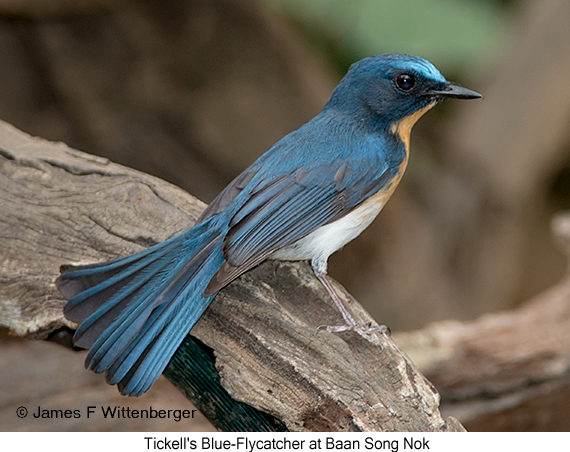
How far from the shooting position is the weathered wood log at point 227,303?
233cm

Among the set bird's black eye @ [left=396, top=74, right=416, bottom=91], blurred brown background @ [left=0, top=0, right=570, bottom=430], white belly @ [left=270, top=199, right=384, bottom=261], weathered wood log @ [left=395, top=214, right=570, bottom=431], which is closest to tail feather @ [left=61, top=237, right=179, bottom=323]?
white belly @ [left=270, top=199, right=384, bottom=261]

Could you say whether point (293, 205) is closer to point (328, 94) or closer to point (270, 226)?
point (270, 226)

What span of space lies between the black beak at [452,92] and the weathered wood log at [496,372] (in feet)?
4.41

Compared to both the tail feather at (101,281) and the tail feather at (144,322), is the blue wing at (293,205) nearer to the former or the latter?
the tail feather at (144,322)

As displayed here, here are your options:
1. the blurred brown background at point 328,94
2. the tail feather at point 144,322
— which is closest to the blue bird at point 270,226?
the tail feather at point 144,322

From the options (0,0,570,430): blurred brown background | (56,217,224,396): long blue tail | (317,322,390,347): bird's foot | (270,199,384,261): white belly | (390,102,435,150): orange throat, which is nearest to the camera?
(56,217,224,396): long blue tail

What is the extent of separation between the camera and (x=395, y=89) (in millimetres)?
2898

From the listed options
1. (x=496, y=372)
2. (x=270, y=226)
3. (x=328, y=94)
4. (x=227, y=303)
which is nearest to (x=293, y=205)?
(x=270, y=226)

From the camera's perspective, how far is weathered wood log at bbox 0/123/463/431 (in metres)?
2.33

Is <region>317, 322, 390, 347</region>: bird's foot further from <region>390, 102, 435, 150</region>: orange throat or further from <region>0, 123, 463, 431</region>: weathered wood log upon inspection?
<region>390, 102, 435, 150</region>: orange throat

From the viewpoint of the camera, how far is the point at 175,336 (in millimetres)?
2389

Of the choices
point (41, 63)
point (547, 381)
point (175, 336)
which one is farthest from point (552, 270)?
point (175, 336)

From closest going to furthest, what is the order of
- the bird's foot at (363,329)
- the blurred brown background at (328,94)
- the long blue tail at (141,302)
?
the long blue tail at (141,302) < the bird's foot at (363,329) < the blurred brown background at (328,94)

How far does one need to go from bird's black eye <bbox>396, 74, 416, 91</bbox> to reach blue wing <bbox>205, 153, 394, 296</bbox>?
1.00ft
